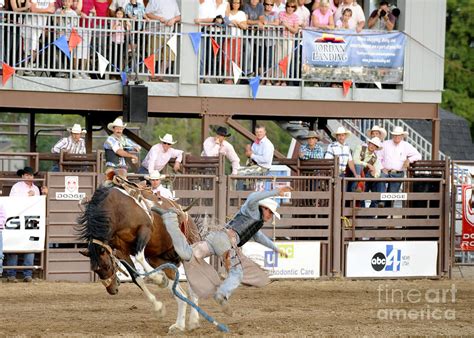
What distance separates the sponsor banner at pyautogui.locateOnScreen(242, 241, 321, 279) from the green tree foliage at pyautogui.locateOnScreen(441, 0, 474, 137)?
2575 centimetres

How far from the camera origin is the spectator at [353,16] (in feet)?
68.6

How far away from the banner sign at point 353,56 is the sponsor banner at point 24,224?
19.5 feet

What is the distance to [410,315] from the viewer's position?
45.7ft

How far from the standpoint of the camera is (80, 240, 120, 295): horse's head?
1201cm

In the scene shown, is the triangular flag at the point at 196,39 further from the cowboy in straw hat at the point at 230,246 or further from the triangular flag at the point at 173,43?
the cowboy in straw hat at the point at 230,246

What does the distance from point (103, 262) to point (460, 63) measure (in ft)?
112

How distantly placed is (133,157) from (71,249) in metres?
1.78

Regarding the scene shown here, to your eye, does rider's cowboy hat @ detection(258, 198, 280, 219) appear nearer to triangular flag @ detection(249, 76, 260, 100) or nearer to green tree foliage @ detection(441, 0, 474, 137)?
triangular flag @ detection(249, 76, 260, 100)

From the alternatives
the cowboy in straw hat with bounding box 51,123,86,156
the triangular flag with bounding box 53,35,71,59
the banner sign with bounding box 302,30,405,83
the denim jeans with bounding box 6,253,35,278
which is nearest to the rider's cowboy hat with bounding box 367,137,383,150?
the banner sign with bounding box 302,30,405,83

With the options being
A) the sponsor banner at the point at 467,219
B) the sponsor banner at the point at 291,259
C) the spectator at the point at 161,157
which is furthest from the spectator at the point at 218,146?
the sponsor banner at the point at 467,219

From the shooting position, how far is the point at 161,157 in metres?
18.0

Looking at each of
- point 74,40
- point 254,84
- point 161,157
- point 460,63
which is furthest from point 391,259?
point 460,63

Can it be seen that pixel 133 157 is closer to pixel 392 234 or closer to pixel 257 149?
pixel 257 149

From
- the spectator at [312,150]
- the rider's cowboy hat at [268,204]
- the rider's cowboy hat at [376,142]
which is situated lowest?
the rider's cowboy hat at [268,204]
